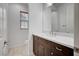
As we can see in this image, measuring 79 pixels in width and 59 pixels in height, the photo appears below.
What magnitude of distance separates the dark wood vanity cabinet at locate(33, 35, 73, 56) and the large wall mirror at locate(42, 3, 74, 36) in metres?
0.18

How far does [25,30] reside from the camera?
155cm

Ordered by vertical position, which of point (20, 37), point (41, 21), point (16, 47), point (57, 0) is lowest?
point (16, 47)

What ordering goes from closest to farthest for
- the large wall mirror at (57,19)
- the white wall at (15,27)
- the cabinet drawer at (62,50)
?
the cabinet drawer at (62,50) → the white wall at (15,27) → the large wall mirror at (57,19)

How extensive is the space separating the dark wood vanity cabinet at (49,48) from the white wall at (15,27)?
0.18 m

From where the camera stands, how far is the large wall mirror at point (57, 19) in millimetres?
1689

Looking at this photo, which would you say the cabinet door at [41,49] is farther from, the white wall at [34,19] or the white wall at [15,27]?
the white wall at [15,27]

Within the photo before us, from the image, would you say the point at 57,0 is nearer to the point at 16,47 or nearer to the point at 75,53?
the point at 75,53

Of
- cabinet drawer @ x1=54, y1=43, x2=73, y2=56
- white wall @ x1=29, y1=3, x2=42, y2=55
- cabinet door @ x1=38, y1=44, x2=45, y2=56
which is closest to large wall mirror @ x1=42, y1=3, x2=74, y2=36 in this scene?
white wall @ x1=29, y1=3, x2=42, y2=55

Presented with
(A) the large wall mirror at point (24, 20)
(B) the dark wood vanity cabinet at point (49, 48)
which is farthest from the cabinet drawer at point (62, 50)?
(A) the large wall mirror at point (24, 20)

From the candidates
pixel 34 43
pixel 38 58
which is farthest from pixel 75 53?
pixel 34 43

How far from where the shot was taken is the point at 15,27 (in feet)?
5.04

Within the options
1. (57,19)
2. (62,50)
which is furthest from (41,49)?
(57,19)

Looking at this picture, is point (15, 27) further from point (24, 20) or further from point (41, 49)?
point (41, 49)

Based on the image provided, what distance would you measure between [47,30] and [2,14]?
79cm
